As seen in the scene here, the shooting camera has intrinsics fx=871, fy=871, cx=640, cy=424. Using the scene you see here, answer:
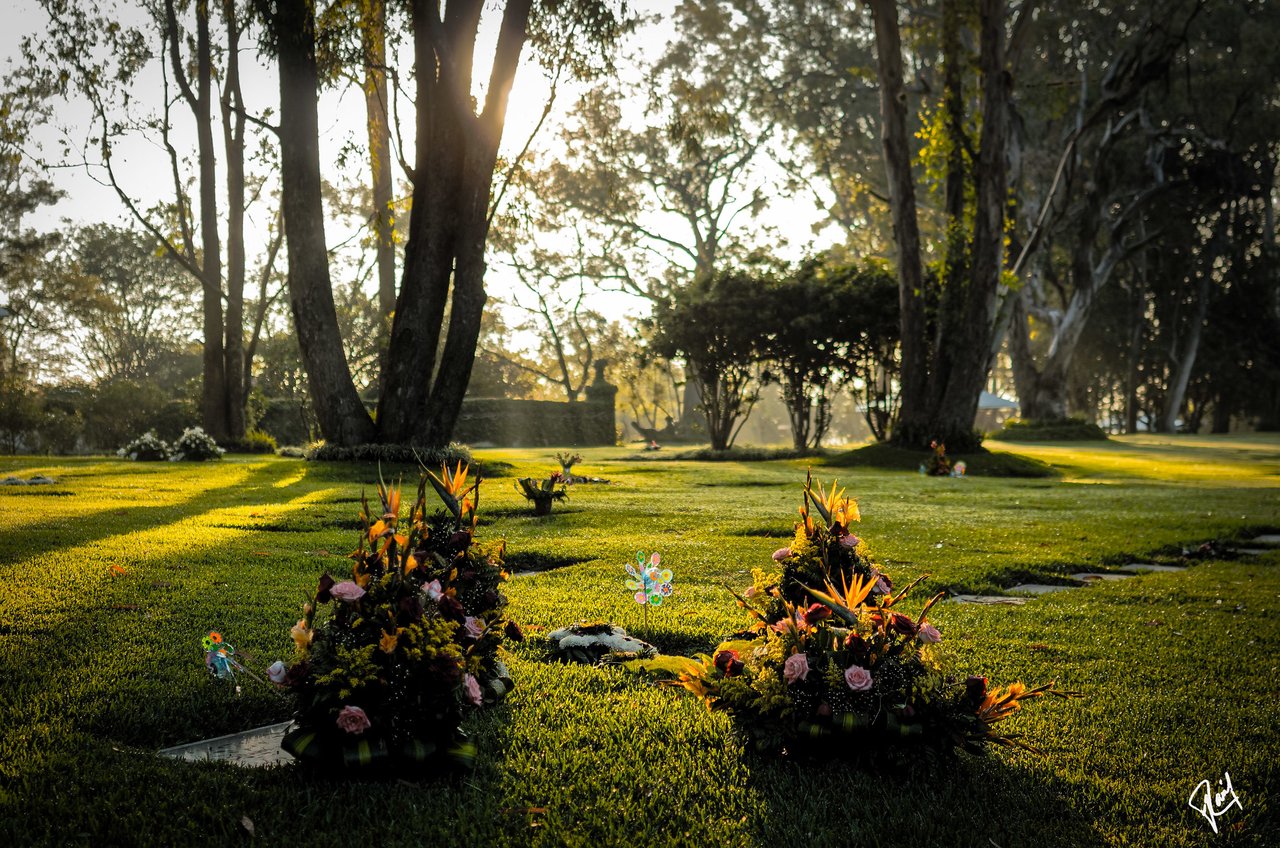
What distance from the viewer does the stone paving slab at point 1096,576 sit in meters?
6.08

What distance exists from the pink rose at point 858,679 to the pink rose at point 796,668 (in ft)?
0.45

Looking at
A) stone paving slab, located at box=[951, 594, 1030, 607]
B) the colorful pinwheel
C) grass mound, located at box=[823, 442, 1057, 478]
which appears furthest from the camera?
grass mound, located at box=[823, 442, 1057, 478]

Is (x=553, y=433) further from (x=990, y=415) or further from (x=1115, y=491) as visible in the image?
(x=990, y=415)

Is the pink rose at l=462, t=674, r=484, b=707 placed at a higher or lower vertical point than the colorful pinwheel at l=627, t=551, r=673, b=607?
lower

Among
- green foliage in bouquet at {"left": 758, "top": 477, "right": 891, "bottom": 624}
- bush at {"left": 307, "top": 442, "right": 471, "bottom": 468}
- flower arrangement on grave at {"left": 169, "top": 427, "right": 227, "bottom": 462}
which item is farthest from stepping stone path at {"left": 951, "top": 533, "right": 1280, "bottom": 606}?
flower arrangement on grave at {"left": 169, "top": 427, "right": 227, "bottom": 462}

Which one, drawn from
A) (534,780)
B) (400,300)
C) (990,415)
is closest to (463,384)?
(400,300)

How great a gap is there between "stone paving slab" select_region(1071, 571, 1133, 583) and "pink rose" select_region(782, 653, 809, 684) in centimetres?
413

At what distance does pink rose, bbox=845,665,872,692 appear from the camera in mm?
2676

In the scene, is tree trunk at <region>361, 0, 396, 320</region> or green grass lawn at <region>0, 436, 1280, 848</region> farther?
tree trunk at <region>361, 0, 396, 320</region>

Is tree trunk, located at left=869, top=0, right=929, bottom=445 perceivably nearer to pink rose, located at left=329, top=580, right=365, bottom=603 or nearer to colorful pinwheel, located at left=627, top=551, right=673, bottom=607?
colorful pinwheel, located at left=627, top=551, right=673, bottom=607

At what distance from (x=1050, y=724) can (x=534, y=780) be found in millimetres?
1930

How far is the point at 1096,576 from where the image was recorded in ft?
20.5

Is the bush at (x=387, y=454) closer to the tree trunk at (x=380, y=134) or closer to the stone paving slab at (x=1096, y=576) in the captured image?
the tree trunk at (x=380, y=134)

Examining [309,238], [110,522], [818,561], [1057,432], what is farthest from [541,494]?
[1057,432]
